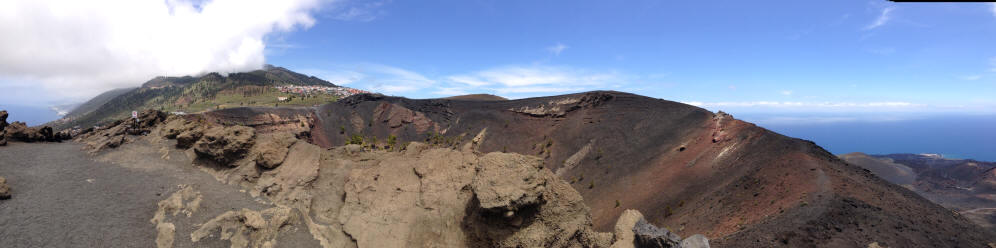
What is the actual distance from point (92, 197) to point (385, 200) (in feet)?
30.5

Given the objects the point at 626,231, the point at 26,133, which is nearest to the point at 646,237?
the point at 626,231

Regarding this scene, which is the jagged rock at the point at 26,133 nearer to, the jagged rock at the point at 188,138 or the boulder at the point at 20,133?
the boulder at the point at 20,133

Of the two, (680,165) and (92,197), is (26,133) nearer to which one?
(92,197)

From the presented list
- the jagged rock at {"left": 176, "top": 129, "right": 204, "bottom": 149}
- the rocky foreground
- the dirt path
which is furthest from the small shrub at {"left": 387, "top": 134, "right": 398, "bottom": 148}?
the dirt path

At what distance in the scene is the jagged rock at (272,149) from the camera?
14070 millimetres

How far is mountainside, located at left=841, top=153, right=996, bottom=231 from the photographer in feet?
119

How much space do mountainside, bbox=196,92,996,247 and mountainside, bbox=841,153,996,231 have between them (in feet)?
90.9

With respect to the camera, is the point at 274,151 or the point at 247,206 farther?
the point at 274,151

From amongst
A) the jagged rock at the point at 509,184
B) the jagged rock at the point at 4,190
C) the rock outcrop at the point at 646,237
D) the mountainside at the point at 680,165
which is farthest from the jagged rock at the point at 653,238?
the jagged rock at the point at 4,190

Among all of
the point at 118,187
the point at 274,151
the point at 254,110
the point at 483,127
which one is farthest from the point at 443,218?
the point at 254,110

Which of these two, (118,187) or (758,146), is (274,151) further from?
(758,146)

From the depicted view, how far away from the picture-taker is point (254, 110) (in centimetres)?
4441

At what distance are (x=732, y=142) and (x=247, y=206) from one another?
96.0ft

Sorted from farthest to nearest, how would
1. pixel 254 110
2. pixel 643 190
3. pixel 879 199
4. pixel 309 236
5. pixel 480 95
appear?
pixel 480 95, pixel 254 110, pixel 643 190, pixel 879 199, pixel 309 236
